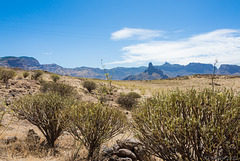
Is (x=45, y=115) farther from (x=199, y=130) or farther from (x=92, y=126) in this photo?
(x=199, y=130)

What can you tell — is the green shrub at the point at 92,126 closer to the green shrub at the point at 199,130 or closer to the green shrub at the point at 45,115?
the green shrub at the point at 45,115

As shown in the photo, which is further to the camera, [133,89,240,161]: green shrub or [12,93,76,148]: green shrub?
[12,93,76,148]: green shrub

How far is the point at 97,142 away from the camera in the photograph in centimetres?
509

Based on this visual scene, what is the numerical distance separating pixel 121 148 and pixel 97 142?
1.16 metres

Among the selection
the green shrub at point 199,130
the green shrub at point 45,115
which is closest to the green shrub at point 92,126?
the green shrub at point 45,115

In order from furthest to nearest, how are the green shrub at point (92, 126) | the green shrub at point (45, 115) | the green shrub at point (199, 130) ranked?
the green shrub at point (45, 115) → the green shrub at point (92, 126) → the green shrub at point (199, 130)

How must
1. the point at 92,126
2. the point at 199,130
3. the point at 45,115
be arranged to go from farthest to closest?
the point at 45,115, the point at 92,126, the point at 199,130

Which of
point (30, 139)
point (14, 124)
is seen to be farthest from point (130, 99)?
point (30, 139)

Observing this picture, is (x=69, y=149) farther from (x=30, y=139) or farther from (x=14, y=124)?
(x=14, y=124)

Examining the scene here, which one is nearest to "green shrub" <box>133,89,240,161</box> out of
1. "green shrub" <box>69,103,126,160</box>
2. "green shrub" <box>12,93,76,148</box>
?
"green shrub" <box>69,103,126,160</box>

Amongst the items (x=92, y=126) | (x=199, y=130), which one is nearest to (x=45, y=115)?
(x=92, y=126)

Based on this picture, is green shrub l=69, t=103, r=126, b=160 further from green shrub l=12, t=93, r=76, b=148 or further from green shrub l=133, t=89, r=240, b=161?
green shrub l=133, t=89, r=240, b=161

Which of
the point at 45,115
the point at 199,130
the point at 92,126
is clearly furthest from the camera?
the point at 45,115

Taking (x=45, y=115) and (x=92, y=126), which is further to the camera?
(x=45, y=115)
